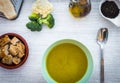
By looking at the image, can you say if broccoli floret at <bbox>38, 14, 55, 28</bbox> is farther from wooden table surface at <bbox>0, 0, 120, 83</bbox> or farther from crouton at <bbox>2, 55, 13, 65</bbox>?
crouton at <bbox>2, 55, 13, 65</bbox>

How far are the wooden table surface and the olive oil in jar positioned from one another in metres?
0.02

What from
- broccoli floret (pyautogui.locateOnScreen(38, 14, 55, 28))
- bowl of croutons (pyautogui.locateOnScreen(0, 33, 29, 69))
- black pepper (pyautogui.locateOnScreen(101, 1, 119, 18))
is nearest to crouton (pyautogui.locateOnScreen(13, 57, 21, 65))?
bowl of croutons (pyautogui.locateOnScreen(0, 33, 29, 69))

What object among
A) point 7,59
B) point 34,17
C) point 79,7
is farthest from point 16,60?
point 79,7

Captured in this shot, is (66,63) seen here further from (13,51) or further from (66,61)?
(13,51)

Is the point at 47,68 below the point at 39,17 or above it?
below

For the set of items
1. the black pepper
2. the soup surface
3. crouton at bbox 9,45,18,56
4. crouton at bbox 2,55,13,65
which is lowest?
the soup surface

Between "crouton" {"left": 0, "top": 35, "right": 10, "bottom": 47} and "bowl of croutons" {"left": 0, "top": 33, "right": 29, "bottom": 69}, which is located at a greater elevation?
"crouton" {"left": 0, "top": 35, "right": 10, "bottom": 47}

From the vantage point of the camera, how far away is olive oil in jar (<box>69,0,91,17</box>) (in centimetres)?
100

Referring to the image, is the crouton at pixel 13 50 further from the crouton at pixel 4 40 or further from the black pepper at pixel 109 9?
the black pepper at pixel 109 9

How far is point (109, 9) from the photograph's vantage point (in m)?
1.02

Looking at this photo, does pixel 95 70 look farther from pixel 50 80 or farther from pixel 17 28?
pixel 17 28

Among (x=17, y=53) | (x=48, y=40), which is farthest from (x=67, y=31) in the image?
(x=17, y=53)

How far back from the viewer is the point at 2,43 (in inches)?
39.2

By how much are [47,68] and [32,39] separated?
11 centimetres
